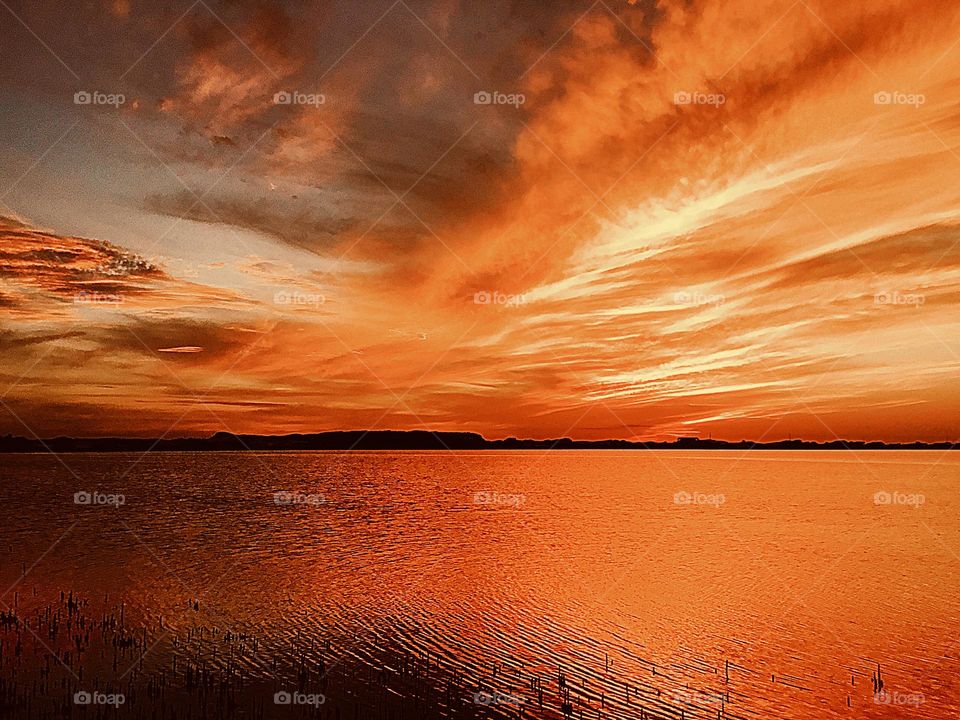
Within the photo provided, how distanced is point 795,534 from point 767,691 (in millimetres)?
39536

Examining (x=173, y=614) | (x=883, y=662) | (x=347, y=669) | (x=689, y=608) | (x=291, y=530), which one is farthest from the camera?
(x=291, y=530)

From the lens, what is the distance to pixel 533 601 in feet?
105

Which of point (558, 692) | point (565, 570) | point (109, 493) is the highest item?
point (109, 493)

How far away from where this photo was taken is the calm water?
20828 mm

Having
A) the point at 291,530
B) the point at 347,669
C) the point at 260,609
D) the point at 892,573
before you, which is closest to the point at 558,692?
the point at 347,669

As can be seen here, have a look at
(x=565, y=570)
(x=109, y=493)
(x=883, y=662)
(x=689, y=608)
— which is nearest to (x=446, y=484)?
(x=109, y=493)

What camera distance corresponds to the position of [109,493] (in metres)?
93.2

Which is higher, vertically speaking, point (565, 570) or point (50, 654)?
point (565, 570)

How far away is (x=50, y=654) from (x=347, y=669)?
30.3ft

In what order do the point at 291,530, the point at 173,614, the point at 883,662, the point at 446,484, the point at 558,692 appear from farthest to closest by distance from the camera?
the point at 446,484
the point at 291,530
the point at 173,614
the point at 883,662
the point at 558,692

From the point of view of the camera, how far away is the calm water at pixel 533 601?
20828mm

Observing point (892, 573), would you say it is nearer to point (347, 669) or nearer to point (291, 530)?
point (347, 669)

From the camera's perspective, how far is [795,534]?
5669cm

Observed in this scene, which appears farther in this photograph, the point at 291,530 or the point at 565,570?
the point at 291,530
